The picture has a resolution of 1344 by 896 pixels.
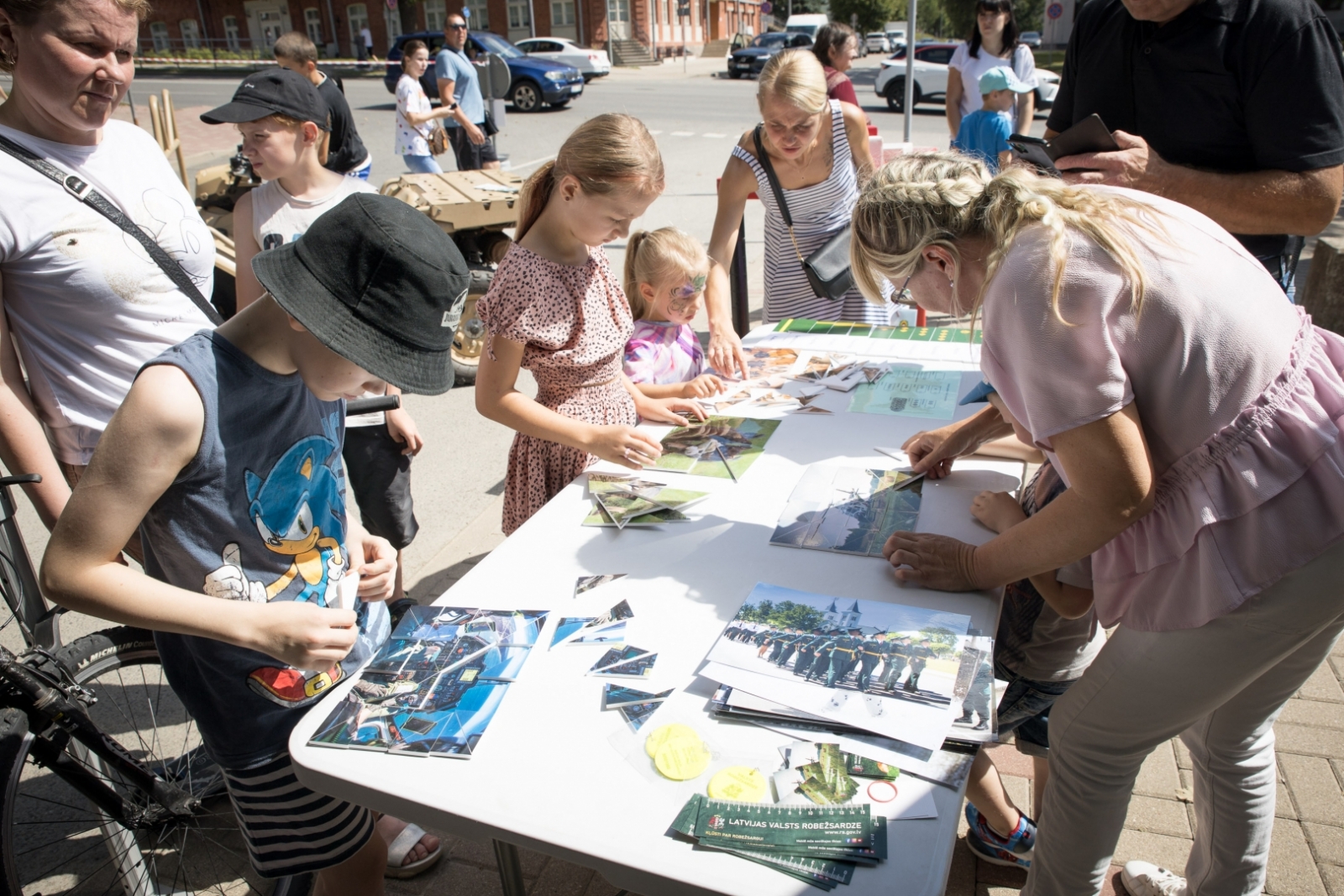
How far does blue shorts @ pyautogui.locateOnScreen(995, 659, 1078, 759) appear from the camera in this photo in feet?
5.92

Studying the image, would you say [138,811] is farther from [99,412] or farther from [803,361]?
[803,361]

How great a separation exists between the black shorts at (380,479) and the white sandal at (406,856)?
36.6 inches

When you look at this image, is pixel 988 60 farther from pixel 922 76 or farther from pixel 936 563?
pixel 922 76

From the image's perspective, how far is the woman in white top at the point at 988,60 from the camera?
6641 mm

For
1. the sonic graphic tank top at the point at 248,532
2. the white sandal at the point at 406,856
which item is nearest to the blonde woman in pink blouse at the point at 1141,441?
the sonic graphic tank top at the point at 248,532

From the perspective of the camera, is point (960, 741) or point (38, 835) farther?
point (38, 835)

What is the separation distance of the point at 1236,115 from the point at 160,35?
4774 cm

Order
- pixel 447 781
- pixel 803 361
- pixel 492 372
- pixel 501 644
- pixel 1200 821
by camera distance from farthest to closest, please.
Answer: pixel 803 361, pixel 492 372, pixel 1200 821, pixel 501 644, pixel 447 781

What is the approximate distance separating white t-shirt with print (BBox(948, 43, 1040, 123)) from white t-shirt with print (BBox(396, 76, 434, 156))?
4.65 m

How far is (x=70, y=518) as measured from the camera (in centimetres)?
113

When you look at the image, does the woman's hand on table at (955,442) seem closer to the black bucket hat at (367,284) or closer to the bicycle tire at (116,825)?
the black bucket hat at (367,284)

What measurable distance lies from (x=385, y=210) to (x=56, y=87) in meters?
1.00

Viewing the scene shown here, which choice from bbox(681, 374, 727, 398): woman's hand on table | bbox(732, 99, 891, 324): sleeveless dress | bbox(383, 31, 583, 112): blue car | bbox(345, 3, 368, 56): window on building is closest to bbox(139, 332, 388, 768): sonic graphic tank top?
bbox(681, 374, 727, 398): woman's hand on table

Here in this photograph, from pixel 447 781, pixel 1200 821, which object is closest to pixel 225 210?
pixel 447 781
